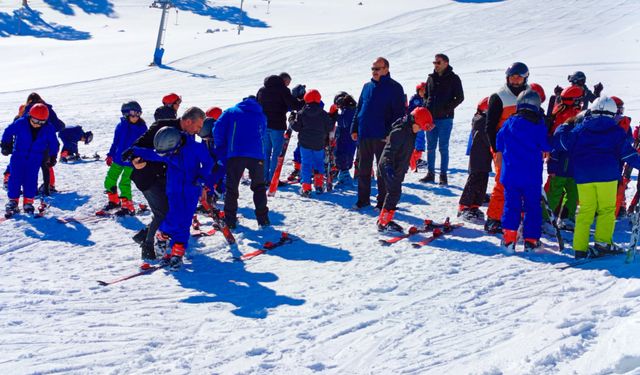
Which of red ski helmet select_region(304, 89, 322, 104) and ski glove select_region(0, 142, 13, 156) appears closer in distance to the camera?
ski glove select_region(0, 142, 13, 156)

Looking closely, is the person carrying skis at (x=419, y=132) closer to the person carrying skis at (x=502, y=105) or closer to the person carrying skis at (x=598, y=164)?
the person carrying skis at (x=502, y=105)

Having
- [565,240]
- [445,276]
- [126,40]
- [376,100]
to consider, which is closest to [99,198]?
[376,100]

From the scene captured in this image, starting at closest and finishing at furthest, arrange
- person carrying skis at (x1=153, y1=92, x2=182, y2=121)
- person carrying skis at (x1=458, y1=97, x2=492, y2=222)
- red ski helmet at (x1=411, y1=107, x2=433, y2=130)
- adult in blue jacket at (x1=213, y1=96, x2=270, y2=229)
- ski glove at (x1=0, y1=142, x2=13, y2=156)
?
red ski helmet at (x1=411, y1=107, x2=433, y2=130)
adult in blue jacket at (x1=213, y1=96, x2=270, y2=229)
person carrying skis at (x1=458, y1=97, x2=492, y2=222)
person carrying skis at (x1=153, y1=92, x2=182, y2=121)
ski glove at (x1=0, y1=142, x2=13, y2=156)

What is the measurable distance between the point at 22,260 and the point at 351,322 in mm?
3977

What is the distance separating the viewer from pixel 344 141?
11062mm

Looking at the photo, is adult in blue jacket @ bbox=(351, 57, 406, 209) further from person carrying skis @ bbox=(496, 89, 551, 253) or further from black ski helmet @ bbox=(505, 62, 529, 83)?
person carrying skis @ bbox=(496, 89, 551, 253)

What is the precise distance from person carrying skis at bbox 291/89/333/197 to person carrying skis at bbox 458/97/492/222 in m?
2.49

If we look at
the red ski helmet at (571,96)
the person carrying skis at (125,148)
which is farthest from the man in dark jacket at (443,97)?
the person carrying skis at (125,148)

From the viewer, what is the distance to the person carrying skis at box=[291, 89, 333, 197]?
1005cm

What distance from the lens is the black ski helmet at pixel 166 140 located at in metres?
6.65

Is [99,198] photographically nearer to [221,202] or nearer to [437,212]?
[221,202]

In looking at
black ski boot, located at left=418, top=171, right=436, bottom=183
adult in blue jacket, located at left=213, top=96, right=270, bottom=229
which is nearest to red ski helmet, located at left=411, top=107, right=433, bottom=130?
adult in blue jacket, located at left=213, top=96, right=270, bottom=229

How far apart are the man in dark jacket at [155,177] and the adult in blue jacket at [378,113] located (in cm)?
289

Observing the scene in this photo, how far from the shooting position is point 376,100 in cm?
914
